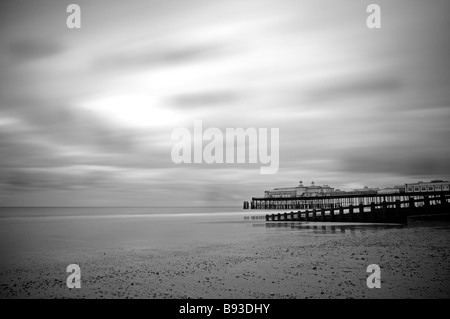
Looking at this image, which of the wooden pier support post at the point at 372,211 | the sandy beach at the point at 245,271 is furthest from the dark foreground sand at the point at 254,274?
the wooden pier support post at the point at 372,211

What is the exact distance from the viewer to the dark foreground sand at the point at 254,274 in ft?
34.7

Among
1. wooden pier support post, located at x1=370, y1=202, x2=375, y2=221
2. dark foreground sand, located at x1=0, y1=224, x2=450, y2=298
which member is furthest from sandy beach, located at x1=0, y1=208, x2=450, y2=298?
wooden pier support post, located at x1=370, y1=202, x2=375, y2=221

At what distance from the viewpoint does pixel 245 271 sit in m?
13.7

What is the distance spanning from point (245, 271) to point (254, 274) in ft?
2.19

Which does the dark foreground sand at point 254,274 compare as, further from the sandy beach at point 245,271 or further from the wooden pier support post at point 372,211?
the wooden pier support post at point 372,211

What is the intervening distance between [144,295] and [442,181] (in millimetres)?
178052

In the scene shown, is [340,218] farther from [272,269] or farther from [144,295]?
[144,295]

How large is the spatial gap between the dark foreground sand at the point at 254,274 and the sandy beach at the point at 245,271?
27 mm

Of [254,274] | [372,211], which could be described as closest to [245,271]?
[254,274]

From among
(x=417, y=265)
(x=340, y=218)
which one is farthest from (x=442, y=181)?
(x=417, y=265)

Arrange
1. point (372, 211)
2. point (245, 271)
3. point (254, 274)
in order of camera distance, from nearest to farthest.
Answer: point (254, 274) < point (245, 271) < point (372, 211)

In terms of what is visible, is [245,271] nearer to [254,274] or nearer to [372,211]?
[254,274]

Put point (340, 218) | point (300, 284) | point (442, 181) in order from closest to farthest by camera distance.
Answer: point (300, 284) → point (340, 218) → point (442, 181)
